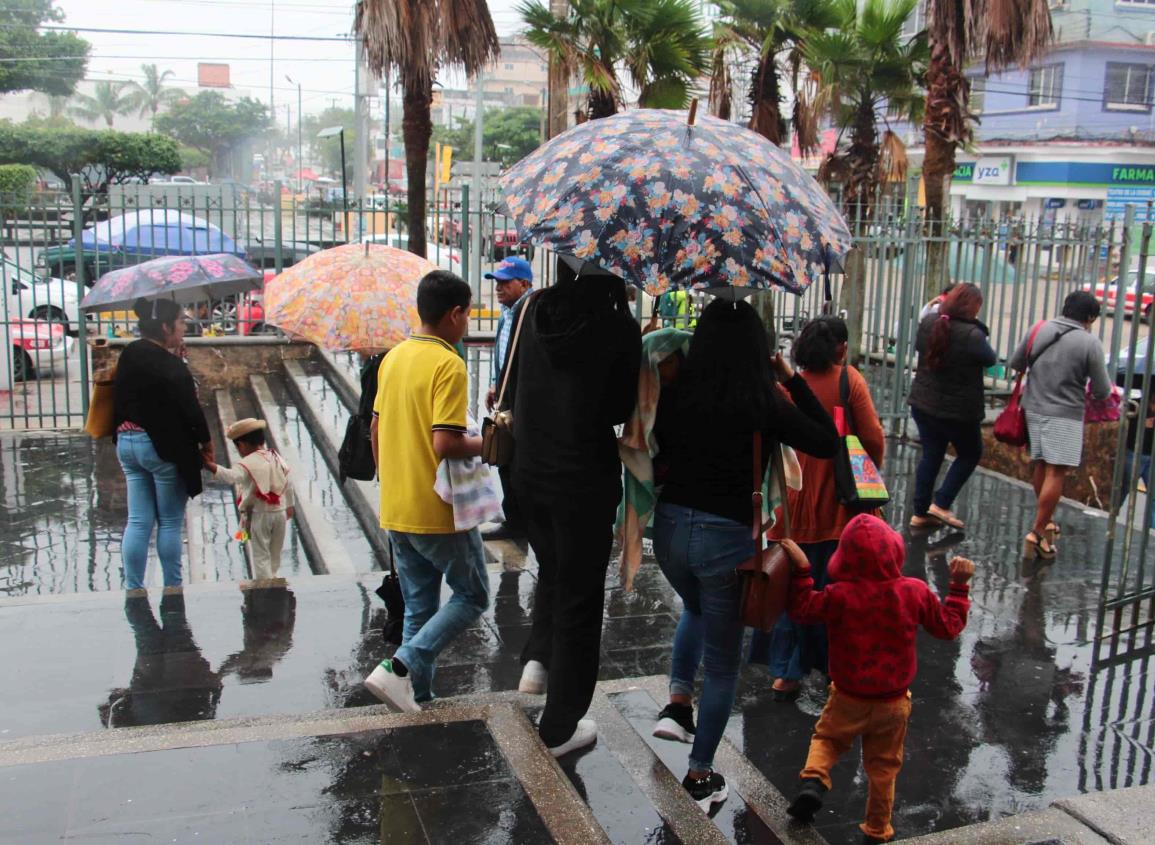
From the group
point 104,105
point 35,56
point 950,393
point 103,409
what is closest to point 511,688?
point 103,409

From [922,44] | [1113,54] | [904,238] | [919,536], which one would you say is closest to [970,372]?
[919,536]

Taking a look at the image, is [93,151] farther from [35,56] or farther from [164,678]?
[164,678]

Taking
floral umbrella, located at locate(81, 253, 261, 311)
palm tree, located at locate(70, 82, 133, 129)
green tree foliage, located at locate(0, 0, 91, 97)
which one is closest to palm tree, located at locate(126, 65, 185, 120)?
palm tree, located at locate(70, 82, 133, 129)

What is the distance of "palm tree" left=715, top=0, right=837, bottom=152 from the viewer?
567 inches

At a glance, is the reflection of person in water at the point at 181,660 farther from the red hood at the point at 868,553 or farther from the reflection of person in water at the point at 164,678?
the red hood at the point at 868,553

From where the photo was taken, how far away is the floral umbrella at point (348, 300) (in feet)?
18.4

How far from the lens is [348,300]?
18.6 feet

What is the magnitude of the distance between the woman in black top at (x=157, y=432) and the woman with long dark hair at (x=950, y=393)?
4529 mm

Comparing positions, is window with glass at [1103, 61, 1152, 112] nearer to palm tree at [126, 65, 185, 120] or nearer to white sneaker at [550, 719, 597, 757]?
white sneaker at [550, 719, 597, 757]

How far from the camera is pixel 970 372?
7.17 meters

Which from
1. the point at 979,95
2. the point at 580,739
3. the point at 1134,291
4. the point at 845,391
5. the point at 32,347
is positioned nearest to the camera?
the point at 580,739

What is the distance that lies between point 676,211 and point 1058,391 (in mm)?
4498

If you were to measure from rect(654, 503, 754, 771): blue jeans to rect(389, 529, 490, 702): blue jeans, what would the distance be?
0.92m

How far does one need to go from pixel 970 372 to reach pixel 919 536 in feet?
3.75
